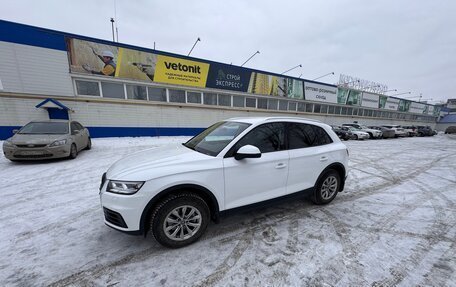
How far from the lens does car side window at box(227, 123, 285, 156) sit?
9.08 ft

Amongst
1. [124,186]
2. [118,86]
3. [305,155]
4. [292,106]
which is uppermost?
[118,86]

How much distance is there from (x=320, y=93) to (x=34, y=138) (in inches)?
1030

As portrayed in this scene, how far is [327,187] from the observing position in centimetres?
366

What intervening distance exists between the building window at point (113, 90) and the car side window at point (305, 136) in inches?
512

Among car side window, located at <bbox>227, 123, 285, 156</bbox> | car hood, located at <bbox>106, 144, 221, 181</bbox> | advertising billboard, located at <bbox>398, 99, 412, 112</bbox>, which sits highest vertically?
advertising billboard, located at <bbox>398, 99, 412, 112</bbox>

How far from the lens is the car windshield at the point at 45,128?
6477 mm

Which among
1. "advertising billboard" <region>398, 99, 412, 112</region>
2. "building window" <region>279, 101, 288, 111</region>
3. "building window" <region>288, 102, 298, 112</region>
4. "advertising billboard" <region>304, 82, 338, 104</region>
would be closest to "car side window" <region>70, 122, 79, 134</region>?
"building window" <region>279, 101, 288, 111</region>

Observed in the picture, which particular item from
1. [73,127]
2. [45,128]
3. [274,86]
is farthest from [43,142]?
[274,86]

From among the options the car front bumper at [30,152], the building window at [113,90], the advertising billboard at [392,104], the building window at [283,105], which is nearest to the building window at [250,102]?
the building window at [283,105]

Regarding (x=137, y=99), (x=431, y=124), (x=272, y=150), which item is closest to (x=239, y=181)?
(x=272, y=150)

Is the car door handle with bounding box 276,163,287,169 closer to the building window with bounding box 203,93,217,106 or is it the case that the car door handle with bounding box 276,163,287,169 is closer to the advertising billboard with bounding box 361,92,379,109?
the building window with bounding box 203,93,217,106

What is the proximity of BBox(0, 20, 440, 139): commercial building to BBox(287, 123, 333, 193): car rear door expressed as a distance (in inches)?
494

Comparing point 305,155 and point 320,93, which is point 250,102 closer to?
point 320,93

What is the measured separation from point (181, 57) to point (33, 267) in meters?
14.5
